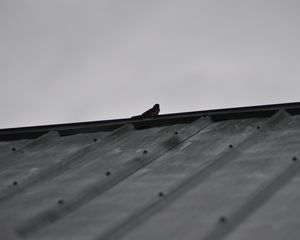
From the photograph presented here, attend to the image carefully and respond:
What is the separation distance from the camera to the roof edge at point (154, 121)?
29.6ft

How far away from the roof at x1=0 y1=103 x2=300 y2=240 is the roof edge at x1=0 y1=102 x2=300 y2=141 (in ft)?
0.06

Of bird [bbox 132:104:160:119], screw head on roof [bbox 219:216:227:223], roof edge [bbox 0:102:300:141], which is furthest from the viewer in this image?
bird [bbox 132:104:160:119]

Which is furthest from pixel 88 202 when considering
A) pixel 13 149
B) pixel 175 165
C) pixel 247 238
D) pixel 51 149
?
pixel 13 149

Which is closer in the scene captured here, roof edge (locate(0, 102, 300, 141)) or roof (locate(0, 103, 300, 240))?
roof (locate(0, 103, 300, 240))

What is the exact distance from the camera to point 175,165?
6.98 m

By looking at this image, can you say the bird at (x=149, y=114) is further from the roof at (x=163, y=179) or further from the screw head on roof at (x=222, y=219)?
the screw head on roof at (x=222, y=219)

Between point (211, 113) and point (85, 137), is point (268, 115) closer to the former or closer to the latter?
point (211, 113)

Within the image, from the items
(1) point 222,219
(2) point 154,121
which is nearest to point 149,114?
(2) point 154,121

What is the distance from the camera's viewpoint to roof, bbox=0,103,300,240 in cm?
513

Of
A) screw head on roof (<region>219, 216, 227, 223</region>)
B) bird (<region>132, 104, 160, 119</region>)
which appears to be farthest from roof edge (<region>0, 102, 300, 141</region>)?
screw head on roof (<region>219, 216, 227, 223</region>)

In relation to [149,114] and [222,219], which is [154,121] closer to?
[149,114]

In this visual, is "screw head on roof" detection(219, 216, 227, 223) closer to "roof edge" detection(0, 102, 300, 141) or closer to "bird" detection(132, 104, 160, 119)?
"roof edge" detection(0, 102, 300, 141)

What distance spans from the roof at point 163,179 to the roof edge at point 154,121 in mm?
17

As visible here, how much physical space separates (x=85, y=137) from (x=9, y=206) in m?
3.31
